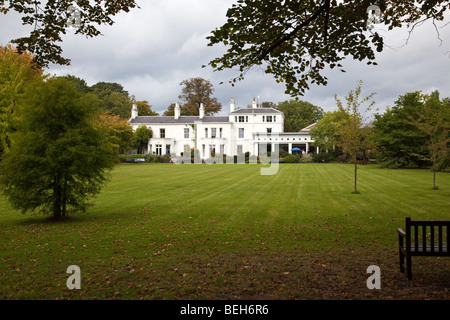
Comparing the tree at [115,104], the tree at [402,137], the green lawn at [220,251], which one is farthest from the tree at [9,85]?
the tree at [115,104]

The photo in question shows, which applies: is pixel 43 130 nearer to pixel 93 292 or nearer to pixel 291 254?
pixel 93 292

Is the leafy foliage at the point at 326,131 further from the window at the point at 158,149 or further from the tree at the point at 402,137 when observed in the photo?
the window at the point at 158,149

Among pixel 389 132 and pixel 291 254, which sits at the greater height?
pixel 389 132

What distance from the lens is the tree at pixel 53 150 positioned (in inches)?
416

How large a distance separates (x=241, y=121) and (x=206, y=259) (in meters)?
57.7

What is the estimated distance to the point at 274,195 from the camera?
56.9 feet

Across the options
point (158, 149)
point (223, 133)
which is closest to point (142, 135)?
point (158, 149)

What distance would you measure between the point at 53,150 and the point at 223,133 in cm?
5333

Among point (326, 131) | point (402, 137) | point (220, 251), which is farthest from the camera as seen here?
point (326, 131)

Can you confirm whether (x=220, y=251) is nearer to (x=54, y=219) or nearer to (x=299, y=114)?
(x=54, y=219)

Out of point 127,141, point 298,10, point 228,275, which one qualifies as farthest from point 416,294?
point 127,141

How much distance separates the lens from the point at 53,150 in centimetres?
1063

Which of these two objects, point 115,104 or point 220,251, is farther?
point 115,104

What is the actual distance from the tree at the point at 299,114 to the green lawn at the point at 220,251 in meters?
66.7
